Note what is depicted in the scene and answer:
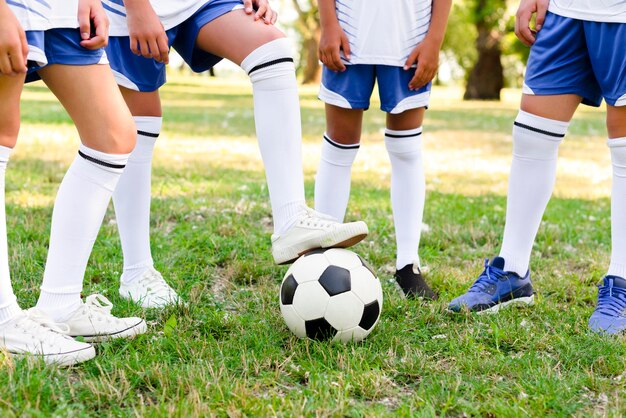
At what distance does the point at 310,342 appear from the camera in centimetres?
289

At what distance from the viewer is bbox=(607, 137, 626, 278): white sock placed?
3350mm

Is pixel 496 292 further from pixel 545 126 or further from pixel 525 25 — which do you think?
pixel 525 25

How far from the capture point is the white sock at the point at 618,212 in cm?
335

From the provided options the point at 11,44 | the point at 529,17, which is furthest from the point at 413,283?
the point at 11,44

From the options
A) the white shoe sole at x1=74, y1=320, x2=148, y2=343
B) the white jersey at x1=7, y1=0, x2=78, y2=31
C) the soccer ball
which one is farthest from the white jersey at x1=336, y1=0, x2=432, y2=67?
A: the white shoe sole at x1=74, y1=320, x2=148, y2=343

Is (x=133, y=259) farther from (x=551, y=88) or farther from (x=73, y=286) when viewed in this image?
(x=551, y=88)

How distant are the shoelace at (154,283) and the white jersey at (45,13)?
1.38 metres

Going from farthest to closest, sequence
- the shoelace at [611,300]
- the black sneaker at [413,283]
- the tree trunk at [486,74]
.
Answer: the tree trunk at [486,74], the black sneaker at [413,283], the shoelace at [611,300]

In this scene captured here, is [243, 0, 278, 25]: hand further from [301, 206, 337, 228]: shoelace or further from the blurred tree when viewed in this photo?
the blurred tree

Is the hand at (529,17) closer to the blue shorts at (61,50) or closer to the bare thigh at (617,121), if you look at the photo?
the bare thigh at (617,121)

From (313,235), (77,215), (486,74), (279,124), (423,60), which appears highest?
(423,60)

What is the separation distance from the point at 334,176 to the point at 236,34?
3.45ft

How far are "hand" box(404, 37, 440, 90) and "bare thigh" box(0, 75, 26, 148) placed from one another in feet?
6.08

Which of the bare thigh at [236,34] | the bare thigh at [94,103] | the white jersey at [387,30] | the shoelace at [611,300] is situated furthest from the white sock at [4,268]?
the shoelace at [611,300]
